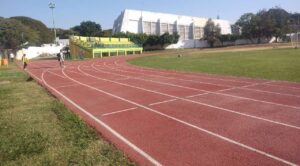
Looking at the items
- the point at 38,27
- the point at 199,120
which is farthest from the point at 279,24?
the point at 199,120

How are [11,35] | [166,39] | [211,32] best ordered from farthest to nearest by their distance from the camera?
[211,32] → [166,39] → [11,35]

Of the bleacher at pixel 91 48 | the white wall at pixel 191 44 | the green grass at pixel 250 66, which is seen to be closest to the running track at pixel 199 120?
the green grass at pixel 250 66

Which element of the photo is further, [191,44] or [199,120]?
[191,44]

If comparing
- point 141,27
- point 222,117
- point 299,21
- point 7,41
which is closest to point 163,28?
point 141,27

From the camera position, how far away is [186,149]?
5730 mm

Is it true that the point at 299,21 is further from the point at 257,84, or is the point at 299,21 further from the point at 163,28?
the point at 257,84

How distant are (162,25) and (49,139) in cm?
7841

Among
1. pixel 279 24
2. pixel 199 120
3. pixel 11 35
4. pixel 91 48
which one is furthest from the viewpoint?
pixel 279 24

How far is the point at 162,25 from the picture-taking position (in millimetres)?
82875

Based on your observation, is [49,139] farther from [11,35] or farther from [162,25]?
[162,25]

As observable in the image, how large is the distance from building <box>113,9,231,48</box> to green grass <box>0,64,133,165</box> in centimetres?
6559

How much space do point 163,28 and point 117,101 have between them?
7455 cm

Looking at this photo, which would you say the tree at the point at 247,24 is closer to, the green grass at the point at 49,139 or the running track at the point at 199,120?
the running track at the point at 199,120

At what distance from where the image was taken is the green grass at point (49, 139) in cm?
532
